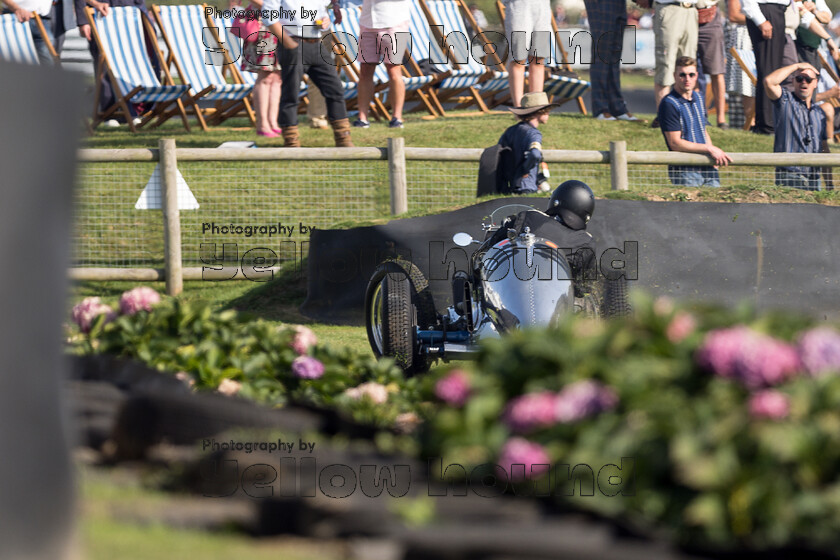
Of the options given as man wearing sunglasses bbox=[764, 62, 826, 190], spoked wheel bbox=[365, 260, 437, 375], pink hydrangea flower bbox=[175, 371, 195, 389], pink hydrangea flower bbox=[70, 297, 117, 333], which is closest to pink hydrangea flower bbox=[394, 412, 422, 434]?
pink hydrangea flower bbox=[175, 371, 195, 389]

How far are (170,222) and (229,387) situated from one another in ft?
21.2

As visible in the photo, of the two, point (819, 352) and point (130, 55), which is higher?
point (130, 55)

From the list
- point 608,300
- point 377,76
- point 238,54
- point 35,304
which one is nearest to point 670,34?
point 377,76

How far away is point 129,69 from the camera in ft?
46.8

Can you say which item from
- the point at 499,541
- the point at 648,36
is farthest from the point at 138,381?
the point at 648,36

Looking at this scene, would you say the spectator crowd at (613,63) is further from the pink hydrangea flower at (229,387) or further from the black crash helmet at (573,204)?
the pink hydrangea flower at (229,387)

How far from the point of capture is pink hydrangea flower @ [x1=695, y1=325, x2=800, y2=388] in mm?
2562

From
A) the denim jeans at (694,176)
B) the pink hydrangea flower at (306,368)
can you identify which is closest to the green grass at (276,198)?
the denim jeans at (694,176)

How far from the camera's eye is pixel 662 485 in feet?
8.34

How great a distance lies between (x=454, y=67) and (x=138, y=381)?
13.0 m

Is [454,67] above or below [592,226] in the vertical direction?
above

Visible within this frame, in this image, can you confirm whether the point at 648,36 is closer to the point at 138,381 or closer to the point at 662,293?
the point at 662,293

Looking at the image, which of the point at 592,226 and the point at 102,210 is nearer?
the point at 592,226

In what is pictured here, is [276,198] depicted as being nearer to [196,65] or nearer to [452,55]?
[196,65]
